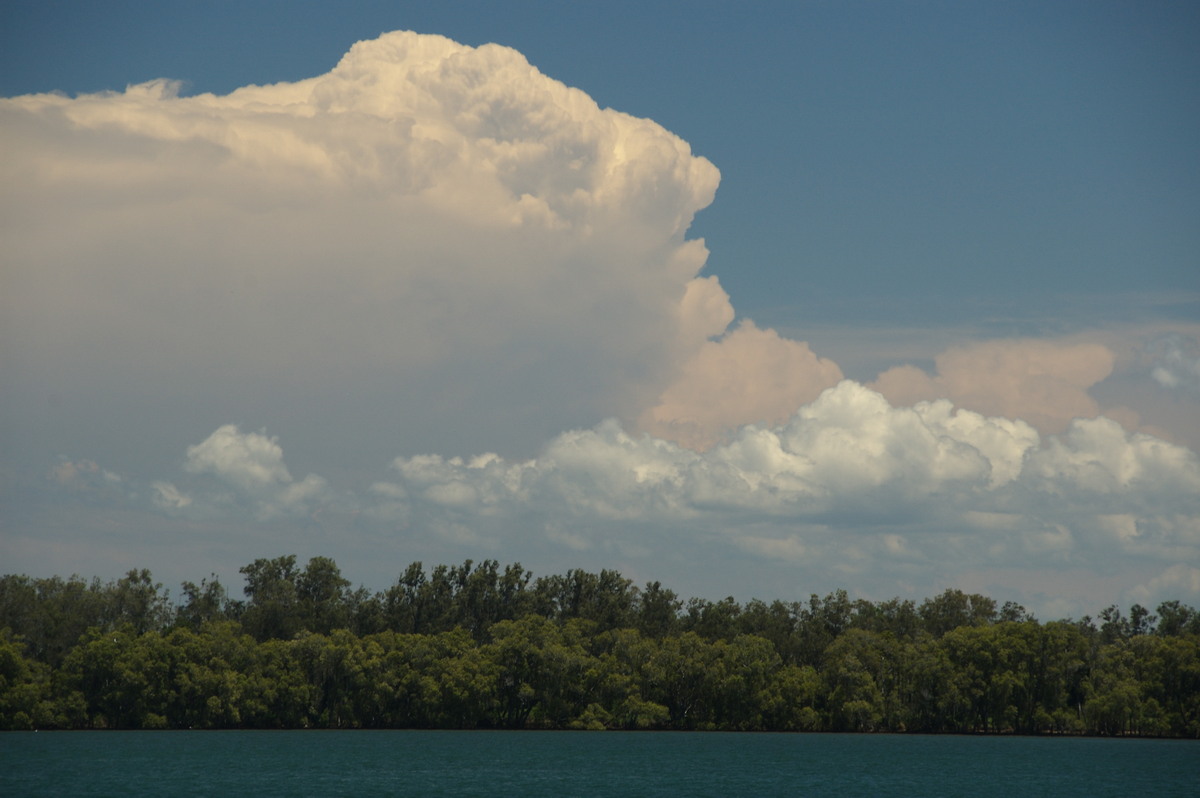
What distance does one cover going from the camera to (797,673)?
152 m

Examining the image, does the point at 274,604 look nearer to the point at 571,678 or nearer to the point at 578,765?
the point at 571,678

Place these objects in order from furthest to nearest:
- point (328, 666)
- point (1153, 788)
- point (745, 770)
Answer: point (328, 666) → point (745, 770) → point (1153, 788)

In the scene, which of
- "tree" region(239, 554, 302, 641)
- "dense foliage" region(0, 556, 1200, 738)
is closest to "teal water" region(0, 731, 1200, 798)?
"dense foliage" region(0, 556, 1200, 738)

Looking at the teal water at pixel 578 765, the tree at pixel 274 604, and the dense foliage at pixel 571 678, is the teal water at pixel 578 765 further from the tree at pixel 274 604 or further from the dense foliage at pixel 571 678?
the tree at pixel 274 604

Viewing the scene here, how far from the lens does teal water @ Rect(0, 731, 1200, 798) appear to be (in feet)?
270

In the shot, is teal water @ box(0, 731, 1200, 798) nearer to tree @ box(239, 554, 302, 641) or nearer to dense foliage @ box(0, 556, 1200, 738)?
dense foliage @ box(0, 556, 1200, 738)

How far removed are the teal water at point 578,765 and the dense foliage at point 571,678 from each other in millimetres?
4239

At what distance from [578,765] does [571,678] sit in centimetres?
4838

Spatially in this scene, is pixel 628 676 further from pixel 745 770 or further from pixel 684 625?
pixel 745 770

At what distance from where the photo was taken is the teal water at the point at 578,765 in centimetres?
8219

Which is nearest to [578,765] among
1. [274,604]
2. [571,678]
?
[571,678]

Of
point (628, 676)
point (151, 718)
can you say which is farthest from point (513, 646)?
point (151, 718)

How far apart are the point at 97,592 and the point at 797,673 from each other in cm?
10203

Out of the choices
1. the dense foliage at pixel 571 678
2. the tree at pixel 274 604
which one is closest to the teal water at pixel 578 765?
the dense foliage at pixel 571 678
